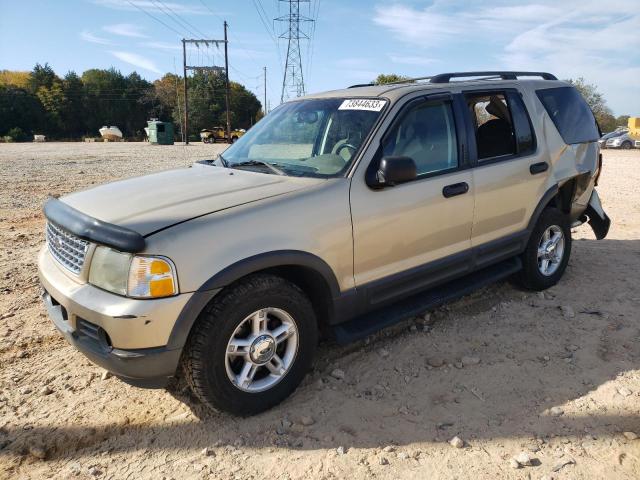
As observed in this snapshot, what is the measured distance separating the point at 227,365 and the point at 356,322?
1.01 m

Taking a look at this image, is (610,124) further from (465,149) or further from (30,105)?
(30,105)

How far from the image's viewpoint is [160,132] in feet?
139

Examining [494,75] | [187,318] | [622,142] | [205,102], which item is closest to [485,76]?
[494,75]

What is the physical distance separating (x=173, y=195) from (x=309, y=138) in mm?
1301

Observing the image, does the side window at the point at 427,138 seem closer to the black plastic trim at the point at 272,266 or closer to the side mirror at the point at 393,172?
the side mirror at the point at 393,172

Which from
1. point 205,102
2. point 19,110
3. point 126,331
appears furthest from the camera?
point 205,102

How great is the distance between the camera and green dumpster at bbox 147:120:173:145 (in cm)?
4191

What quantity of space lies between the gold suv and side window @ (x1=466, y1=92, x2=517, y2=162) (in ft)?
0.05

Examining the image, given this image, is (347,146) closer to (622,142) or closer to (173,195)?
(173,195)

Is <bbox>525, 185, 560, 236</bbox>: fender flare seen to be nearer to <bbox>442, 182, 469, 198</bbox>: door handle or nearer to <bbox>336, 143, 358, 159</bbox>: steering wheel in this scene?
<bbox>442, 182, 469, 198</bbox>: door handle

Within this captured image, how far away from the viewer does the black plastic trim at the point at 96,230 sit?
8.06 feet

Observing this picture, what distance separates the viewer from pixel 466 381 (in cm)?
334

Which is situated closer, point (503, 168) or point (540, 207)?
point (503, 168)

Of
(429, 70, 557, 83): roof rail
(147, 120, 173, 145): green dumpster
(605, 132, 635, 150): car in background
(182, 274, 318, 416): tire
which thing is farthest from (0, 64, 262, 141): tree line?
(182, 274, 318, 416): tire
